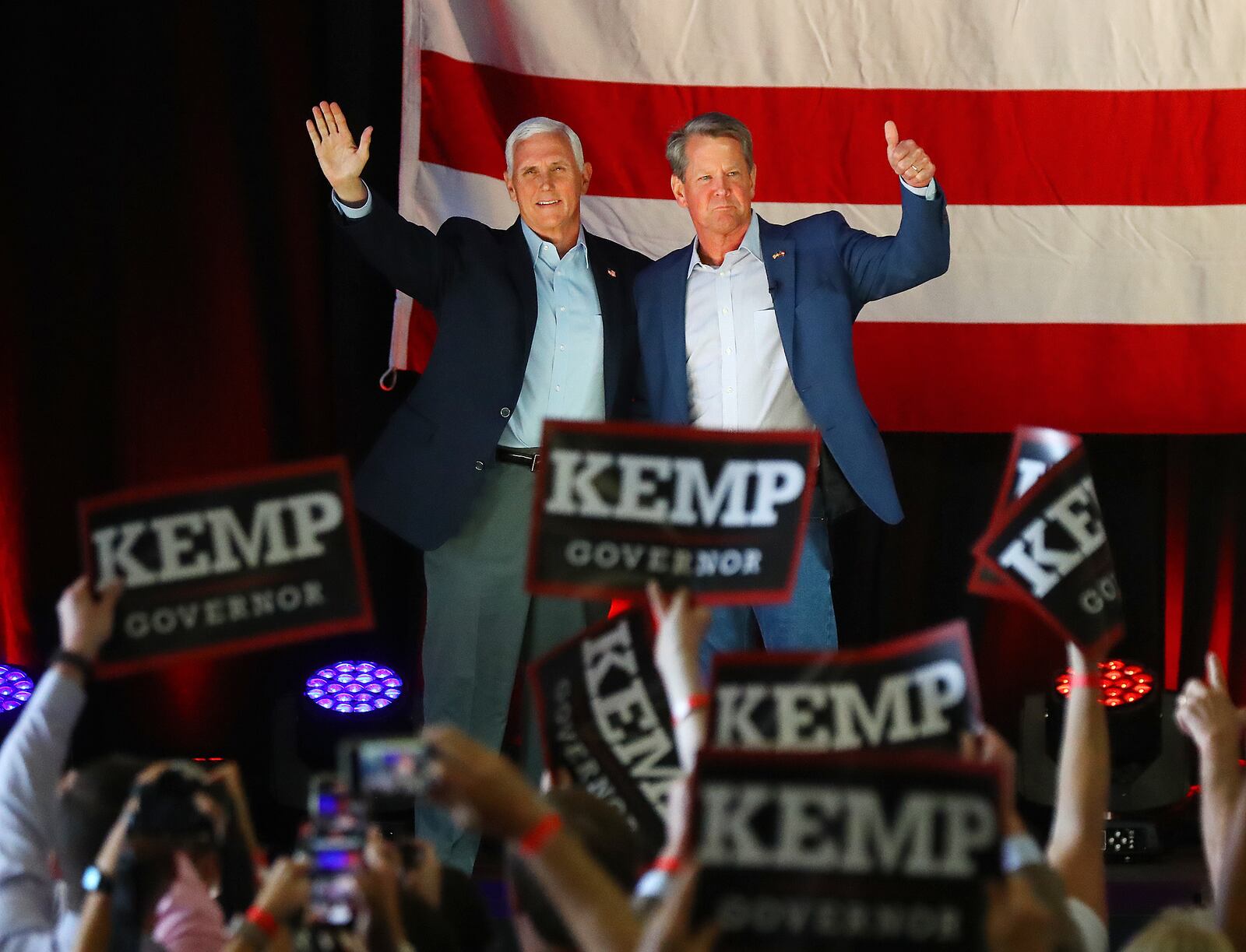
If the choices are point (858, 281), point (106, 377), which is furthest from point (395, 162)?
point (858, 281)

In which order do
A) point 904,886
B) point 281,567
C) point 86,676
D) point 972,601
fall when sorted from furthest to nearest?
point 972,601 → point 281,567 → point 86,676 → point 904,886

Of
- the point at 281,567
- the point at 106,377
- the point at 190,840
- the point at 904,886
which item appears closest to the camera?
the point at 904,886

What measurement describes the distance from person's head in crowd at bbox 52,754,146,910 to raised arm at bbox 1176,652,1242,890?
128 centimetres

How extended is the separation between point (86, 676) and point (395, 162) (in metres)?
2.45

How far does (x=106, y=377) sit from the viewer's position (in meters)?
3.93

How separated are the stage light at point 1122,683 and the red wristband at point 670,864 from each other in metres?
2.44

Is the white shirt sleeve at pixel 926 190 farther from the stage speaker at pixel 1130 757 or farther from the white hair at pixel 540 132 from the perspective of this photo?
the stage speaker at pixel 1130 757

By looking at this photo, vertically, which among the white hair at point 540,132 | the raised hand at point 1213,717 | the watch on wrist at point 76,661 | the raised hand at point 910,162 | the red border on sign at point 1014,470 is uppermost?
the white hair at point 540,132

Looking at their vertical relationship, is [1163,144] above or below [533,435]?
above

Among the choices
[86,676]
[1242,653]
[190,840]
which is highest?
[86,676]

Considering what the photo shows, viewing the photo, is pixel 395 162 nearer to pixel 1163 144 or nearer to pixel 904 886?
pixel 1163 144

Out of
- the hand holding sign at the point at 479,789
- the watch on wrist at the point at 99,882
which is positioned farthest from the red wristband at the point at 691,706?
the watch on wrist at the point at 99,882

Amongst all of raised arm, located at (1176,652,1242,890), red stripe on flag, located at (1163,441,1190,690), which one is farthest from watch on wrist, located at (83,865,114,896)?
red stripe on flag, located at (1163,441,1190,690)

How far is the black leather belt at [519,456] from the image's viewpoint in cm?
332
